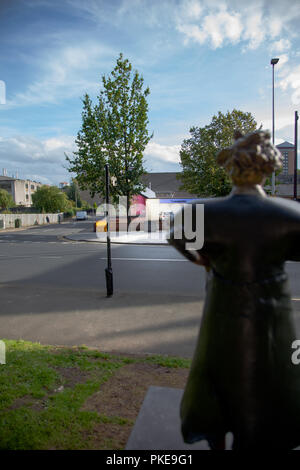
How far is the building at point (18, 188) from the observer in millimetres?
67062

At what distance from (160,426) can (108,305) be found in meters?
4.06

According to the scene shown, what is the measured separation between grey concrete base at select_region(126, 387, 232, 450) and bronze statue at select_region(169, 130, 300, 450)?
751 mm

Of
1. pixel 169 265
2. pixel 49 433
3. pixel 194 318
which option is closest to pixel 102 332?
pixel 194 318

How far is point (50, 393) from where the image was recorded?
3.39 m

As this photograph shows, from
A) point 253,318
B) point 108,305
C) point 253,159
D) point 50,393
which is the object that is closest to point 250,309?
point 253,318

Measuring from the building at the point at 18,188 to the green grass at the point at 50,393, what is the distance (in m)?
65.3

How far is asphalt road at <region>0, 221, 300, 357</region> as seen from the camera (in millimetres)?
4906

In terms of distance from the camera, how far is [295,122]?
47.6ft

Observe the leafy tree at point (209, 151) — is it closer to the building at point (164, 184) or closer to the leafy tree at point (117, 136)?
the leafy tree at point (117, 136)

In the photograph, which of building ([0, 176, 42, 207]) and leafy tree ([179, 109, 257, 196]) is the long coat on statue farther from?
building ([0, 176, 42, 207])

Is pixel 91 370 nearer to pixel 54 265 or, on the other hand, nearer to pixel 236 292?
pixel 236 292

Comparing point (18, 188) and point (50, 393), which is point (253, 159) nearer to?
point (50, 393)

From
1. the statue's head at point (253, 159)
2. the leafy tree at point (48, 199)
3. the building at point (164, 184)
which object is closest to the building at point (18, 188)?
the leafy tree at point (48, 199)
